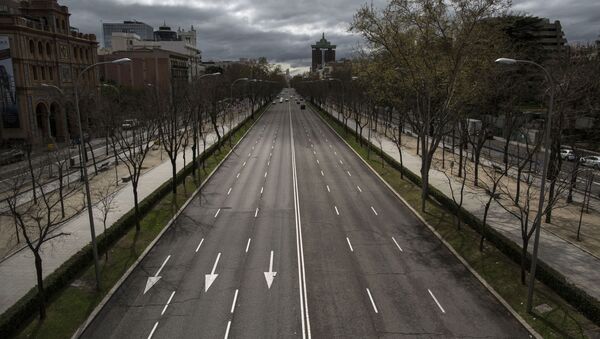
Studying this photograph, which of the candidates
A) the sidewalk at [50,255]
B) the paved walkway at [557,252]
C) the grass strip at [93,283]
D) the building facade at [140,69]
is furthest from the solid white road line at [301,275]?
the building facade at [140,69]

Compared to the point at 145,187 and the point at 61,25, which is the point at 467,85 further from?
the point at 61,25

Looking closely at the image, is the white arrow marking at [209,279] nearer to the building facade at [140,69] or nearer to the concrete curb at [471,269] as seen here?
the concrete curb at [471,269]

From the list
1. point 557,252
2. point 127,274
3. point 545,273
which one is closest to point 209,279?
point 127,274

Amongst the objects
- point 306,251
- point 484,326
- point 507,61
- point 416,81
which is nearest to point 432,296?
point 484,326

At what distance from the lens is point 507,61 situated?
16.4 meters

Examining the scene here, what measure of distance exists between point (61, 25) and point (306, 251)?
6173 cm

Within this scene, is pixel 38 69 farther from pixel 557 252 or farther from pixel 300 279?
pixel 557 252

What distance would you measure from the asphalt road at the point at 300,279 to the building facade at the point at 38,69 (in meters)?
31.6

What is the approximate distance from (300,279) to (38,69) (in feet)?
184

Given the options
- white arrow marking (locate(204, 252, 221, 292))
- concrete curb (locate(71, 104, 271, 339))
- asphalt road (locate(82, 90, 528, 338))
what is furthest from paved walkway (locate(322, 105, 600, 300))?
concrete curb (locate(71, 104, 271, 339))

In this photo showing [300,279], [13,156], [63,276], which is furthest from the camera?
[13,156]

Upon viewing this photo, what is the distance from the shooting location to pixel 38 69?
61031mm

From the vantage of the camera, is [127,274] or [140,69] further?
[140,69]

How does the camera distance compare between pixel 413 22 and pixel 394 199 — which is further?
pixel 394 199
